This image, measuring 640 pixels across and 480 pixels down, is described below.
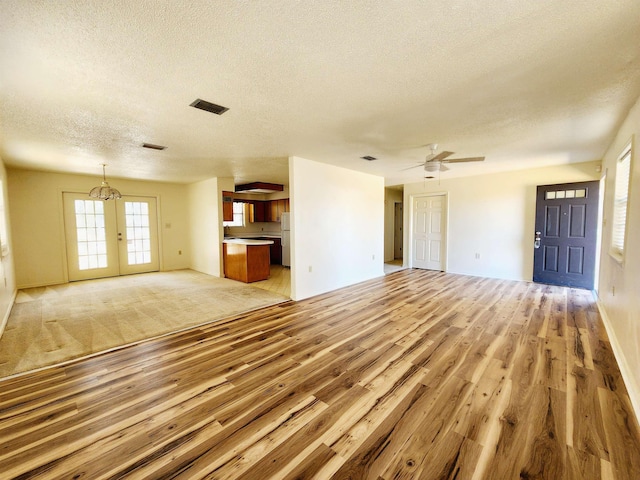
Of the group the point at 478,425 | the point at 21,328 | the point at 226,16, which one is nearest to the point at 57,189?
the point at 21,328

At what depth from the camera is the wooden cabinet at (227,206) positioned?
6694 mm

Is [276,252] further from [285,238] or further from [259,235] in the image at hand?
[259,235]

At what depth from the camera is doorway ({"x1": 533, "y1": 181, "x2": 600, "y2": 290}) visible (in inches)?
194

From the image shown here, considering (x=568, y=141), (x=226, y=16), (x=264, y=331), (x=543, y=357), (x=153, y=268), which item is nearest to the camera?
(x=226, y=16)

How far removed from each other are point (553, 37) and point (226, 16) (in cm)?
189

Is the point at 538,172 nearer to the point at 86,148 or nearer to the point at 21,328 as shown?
the point at 86,148

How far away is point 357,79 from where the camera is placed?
206 cm

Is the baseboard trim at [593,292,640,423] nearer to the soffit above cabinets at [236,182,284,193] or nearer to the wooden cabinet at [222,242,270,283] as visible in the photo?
the wooden cabinet at [222,242,270,283]

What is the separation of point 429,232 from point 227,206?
17.2 feet

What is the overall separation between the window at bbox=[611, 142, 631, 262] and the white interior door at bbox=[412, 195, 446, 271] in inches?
138

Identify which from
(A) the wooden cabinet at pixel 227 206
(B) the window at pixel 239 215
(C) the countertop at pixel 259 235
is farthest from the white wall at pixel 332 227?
(B) the window at pixel 239 215

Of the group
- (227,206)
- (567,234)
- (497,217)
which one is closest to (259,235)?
(227,206)

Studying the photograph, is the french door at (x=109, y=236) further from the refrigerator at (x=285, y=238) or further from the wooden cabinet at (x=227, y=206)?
the refrigerator at (x=285, y=238)

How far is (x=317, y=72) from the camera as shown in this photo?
1.97 meters
